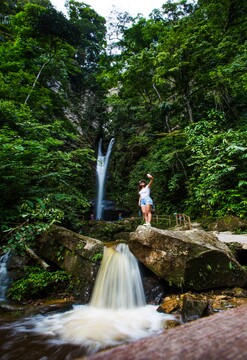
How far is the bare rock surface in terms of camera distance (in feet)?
1.59

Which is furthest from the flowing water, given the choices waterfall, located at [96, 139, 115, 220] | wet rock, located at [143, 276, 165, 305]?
waterfall, located at [96, 139, 115, 220]

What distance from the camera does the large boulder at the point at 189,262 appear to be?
4.81 meters

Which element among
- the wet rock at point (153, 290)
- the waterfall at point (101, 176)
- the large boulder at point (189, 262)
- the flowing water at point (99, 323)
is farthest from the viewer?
the waterfall at point (101, 176)

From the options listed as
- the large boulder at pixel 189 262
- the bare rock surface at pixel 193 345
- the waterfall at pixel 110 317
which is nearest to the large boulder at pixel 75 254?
the waterfall at pixel 110 317

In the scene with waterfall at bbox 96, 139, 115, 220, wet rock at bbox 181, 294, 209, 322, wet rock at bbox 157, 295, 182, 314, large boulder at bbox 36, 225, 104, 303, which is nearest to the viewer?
wet rock at bbox 181, 294, 209, 322

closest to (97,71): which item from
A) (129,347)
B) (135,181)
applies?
(135,181)

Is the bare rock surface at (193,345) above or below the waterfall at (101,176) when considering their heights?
below

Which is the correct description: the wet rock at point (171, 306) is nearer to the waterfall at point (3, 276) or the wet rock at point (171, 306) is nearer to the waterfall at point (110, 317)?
the waterfall at point (110, 317)

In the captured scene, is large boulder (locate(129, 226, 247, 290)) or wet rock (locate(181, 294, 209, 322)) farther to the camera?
large boulder (locate(129, 226, 247, 290))

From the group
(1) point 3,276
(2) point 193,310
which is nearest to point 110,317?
(2) point 193,310

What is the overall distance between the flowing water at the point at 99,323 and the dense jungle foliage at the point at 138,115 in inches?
72.6

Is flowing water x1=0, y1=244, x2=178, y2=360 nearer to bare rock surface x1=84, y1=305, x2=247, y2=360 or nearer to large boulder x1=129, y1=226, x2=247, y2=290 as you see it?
large boulder x1=129, y1=226, x2=247, y2=290

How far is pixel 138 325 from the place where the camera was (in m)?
4.19

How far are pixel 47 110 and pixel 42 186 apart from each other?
906cm
